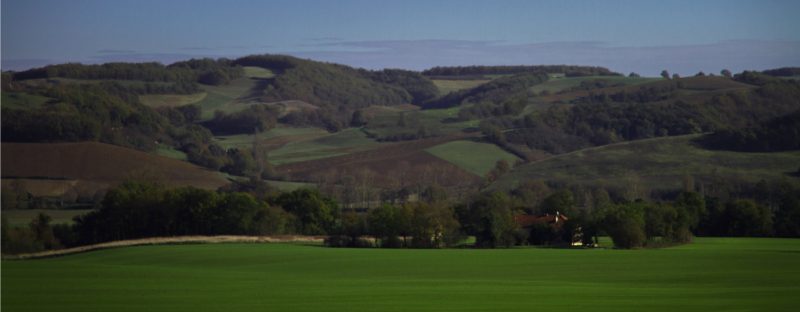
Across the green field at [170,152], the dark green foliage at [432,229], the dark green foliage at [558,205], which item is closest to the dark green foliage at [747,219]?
the dark green foliage at [558,205]

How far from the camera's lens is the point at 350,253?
3004 inches

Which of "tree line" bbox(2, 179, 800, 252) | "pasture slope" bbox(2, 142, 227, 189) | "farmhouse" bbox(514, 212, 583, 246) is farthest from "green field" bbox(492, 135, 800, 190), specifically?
"farmhouse" bbox(514, 212, 583, 246)

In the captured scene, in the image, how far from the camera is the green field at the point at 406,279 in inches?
1674

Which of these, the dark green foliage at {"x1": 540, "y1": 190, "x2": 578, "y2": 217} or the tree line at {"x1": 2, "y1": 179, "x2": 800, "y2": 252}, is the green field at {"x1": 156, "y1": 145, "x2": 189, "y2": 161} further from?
the dark green foliage at {"x1": 540, "y1": 190, "x2": 578, "y2": 217}

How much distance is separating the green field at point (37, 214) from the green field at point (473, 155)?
69.2m

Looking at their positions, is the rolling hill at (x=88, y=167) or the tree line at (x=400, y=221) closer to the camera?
the tree line at (x=400, y=221)

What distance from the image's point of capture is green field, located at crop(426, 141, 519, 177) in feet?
566

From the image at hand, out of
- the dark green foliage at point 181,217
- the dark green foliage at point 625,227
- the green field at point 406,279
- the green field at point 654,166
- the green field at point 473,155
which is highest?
the green field at point 406,279

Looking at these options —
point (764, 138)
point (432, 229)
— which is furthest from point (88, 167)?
point (764, 138)

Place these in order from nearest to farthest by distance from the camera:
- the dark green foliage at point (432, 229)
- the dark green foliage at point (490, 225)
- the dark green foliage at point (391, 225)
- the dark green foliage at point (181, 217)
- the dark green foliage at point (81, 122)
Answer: the dark green foliage at point (490, 225), the dark green foliage at point (432, 229), the dark green foliage at point (391, 225), the dark green foliage at point (181, 217), the dark green foliage at point (81, 122)

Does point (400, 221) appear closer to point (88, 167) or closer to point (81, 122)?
point (88, 167)

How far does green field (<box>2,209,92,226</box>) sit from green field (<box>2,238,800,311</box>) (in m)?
18.3

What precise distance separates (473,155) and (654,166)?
32313 mm

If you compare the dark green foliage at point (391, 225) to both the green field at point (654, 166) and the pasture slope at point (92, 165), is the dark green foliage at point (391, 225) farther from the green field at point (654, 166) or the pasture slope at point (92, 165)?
the green field at point (654, 166)
